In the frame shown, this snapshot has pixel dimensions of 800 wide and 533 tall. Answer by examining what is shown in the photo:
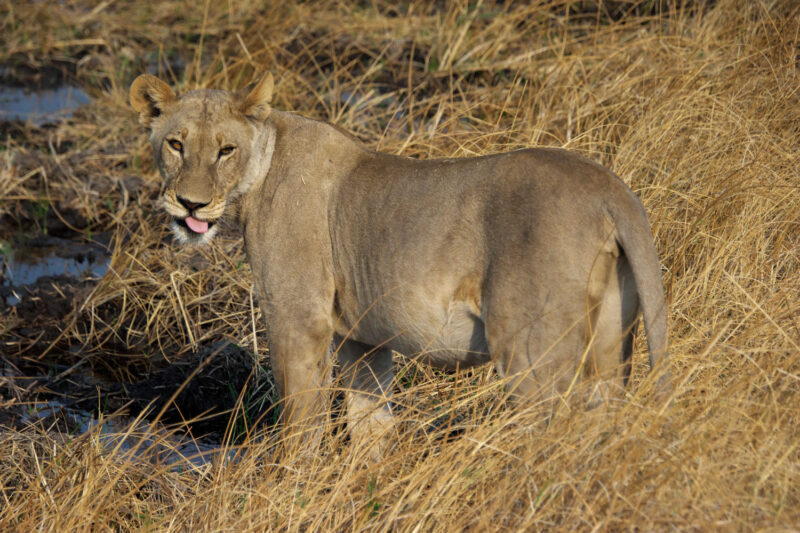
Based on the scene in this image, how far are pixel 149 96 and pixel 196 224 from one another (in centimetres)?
69

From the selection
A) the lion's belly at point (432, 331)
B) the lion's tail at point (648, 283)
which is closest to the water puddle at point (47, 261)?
the lion's belly at point (432, 331)

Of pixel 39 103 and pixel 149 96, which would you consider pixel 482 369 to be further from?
pixel 39 103

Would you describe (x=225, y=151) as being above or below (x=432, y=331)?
above

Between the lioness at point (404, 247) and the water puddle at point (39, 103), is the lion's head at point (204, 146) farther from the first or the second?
the water puddle at point (39, 103)

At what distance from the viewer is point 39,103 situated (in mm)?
10461

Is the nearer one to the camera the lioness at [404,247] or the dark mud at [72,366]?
the lioness at [404,247]

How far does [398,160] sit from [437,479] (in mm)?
1460

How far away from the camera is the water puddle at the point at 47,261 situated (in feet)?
23.8

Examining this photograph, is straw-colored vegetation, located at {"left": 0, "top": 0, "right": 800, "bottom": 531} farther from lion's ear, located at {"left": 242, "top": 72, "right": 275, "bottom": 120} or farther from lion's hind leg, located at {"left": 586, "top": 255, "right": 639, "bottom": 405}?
lion's ear, located at {"left": 242, "top": 72, "right": 275, "bottom": 120}

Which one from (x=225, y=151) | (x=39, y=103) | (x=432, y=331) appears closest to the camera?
(x=432, y=331)

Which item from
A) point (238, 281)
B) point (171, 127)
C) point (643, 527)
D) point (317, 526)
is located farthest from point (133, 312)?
point (643, 527)

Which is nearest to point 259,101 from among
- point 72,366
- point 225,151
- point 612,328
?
point 225,151

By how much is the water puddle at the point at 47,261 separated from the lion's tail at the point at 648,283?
4.66 m

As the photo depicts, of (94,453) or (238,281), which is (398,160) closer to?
(94,453)
